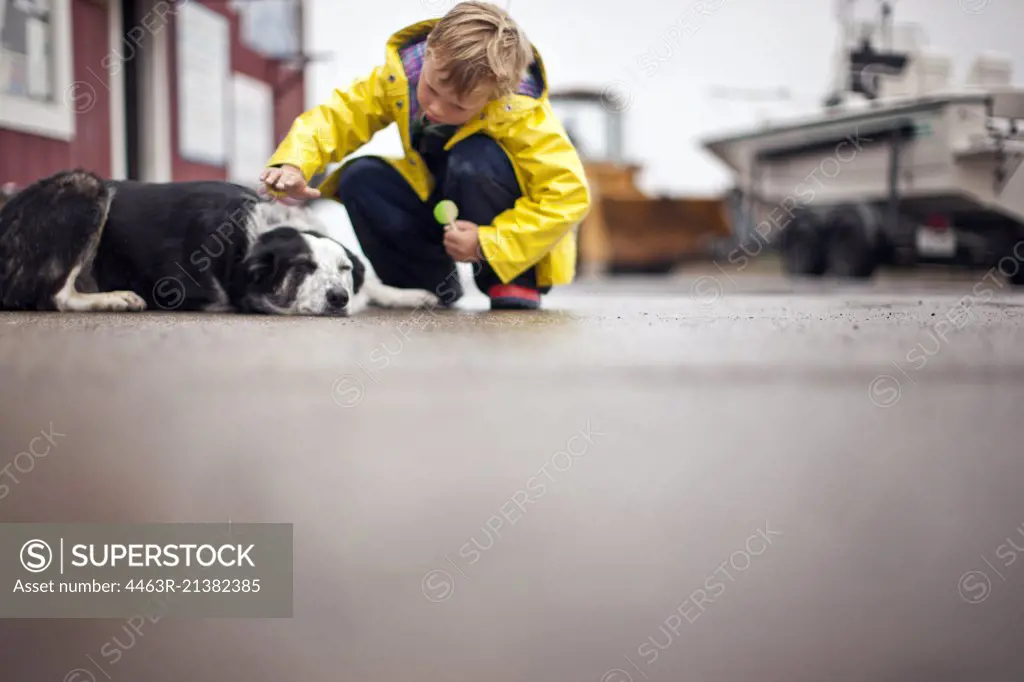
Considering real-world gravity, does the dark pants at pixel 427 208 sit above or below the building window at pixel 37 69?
below

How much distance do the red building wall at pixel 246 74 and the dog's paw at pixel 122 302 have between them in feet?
11.4

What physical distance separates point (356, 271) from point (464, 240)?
0.26 meters

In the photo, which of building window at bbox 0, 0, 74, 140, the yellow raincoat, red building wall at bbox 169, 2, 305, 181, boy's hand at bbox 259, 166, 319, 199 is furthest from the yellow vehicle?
boy's hand at bbox 259, 166, 319, 199

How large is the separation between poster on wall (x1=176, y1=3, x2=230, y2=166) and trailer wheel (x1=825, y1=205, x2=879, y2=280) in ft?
13.7

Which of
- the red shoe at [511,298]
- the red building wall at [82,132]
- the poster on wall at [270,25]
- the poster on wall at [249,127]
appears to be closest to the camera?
the red shoe at [511,298]

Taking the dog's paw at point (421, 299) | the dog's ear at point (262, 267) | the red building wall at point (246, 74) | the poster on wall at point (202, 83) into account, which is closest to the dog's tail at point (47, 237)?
the dog's ear at point (262, 267)

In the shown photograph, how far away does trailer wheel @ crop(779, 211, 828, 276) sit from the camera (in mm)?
6105

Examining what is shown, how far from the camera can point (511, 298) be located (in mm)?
1946

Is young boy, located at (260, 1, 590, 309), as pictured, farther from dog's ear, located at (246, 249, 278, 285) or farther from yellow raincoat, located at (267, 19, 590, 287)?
dog's ear, located at (246, 249, 278, 285)

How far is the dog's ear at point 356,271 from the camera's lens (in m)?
1.82

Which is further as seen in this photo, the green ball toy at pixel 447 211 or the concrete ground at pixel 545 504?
the green ball toy at pixel 447 211

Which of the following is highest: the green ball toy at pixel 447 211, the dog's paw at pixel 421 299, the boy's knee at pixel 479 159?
the boy's knee at pixel 479 159

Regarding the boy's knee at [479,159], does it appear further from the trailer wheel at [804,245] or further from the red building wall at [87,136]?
the trailer wheel at [804,245]

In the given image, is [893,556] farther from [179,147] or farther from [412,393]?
[179,147]
